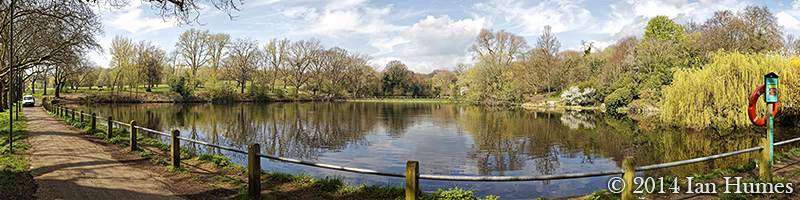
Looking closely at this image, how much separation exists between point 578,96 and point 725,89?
87.3ft

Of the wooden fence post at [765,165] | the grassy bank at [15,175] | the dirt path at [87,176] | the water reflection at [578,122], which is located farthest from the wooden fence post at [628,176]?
the water reflection at [578,122]

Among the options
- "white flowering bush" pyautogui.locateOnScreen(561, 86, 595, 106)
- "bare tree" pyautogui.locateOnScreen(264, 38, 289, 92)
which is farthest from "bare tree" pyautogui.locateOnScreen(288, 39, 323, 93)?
"white flowering bush" pyautogui.locateOnScreen(561, 86, 595, 106)

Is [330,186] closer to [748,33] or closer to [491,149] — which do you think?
[491,149]

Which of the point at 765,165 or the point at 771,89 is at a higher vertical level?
the point at 771,89

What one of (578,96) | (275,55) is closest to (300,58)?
(275,55)

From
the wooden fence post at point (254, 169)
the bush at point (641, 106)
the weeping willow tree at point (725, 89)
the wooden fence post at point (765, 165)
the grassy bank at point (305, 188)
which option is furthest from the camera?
the bush at point (641, 106)

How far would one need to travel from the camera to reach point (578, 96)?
42594 mm

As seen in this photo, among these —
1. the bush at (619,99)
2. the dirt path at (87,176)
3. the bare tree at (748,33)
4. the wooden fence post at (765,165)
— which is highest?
the bare tree at (748,33)

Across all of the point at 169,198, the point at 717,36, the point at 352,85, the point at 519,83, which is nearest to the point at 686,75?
the point at 169,198

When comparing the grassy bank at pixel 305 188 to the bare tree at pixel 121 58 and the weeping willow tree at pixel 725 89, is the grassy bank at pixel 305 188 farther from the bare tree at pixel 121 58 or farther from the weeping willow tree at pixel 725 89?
the bare tree at pixel 121 58

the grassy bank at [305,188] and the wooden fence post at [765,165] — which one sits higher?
the wooden fence post at [765,165]

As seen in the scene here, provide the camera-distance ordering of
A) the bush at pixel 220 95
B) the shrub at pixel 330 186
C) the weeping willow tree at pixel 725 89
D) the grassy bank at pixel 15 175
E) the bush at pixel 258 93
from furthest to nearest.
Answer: the bush at pixel 258 93 < the bush at pixel 220 95 < the weeping willow tree at pixel 725 89 < the shrub at pixel 330 186 < the grassy bank at pixel 15 175

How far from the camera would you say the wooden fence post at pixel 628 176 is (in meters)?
4.95

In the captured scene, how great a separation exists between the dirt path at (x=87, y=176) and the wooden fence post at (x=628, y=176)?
660 cm
